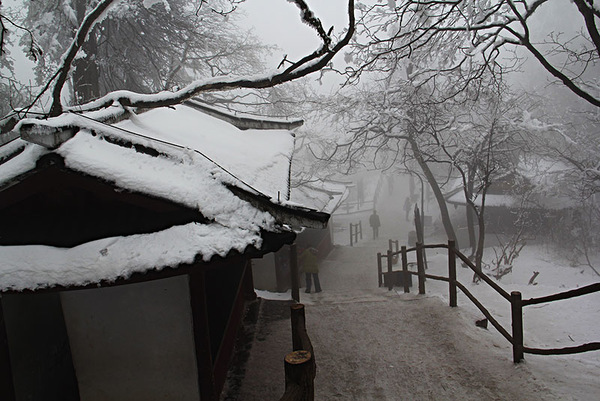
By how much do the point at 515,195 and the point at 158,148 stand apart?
21.0m

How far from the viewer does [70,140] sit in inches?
84.5

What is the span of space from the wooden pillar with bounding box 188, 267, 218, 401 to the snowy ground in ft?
2.70

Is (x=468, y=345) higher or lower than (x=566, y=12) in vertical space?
lower

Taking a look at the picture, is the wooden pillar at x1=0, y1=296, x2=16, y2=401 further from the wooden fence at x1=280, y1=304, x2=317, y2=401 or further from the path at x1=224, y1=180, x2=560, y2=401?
the wooden fence at x1=280, y1=304, x2=317, y2=401

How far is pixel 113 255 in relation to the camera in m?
2.02

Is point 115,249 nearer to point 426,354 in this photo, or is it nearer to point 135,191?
point 135,191

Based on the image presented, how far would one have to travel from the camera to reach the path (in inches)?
136

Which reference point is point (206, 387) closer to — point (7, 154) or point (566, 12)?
point (7, 154)

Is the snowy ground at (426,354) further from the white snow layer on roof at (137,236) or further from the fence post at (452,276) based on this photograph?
the white snow layer on roof at (137,236)

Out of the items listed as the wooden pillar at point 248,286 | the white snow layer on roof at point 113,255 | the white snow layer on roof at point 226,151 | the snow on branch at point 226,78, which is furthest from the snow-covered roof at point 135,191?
the wooden pillar at point 248,286

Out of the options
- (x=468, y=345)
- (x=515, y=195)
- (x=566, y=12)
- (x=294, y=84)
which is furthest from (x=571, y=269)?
(x=566, y=12)

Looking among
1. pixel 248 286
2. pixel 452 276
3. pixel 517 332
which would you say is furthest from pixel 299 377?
pixel 452 276

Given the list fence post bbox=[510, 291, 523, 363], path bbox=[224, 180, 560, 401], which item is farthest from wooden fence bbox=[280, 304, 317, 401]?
fence post bbox=[510, 291, 523, 363]

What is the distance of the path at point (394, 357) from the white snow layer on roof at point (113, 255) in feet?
6.98
